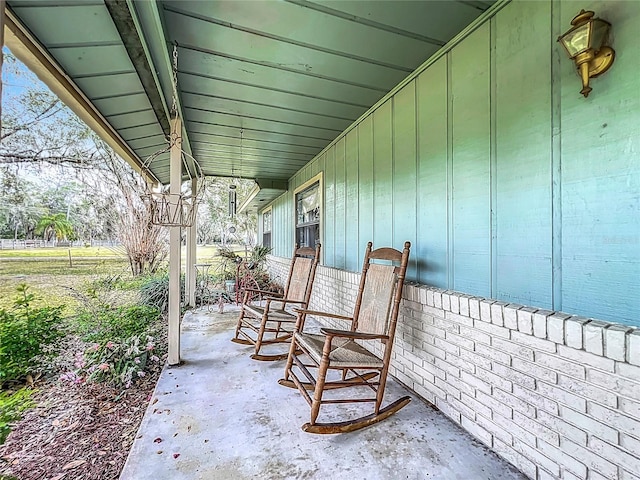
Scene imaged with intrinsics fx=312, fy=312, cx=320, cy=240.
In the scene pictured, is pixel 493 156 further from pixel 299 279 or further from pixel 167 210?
pixel 299 279

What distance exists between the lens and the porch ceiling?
1657 mm

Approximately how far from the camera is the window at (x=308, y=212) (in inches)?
196

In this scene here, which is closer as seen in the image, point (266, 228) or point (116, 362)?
point (116, 362)

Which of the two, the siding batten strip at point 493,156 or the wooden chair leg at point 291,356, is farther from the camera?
the wooden chair leg at point 291,356

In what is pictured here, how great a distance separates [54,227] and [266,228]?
5267 millimetres

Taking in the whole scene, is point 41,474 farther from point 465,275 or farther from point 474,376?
point 465,275

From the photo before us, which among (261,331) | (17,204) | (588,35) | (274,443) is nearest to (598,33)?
(588,35)

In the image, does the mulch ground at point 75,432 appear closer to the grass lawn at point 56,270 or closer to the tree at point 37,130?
the grass lawn at point 56,270

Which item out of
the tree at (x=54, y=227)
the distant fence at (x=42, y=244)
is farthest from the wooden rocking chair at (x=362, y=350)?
the tree at (x=54, y=227)

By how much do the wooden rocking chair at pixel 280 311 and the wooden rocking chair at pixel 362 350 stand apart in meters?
0.40

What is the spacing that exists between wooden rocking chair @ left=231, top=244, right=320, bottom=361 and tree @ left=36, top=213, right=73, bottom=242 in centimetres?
476

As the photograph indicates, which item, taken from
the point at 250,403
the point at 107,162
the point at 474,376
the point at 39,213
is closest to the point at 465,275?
the point at 474,376

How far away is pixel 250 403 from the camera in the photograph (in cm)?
223

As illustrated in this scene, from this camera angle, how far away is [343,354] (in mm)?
2178
